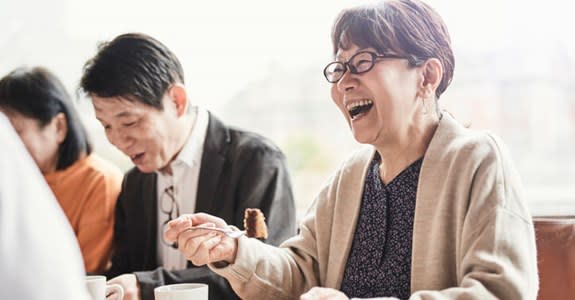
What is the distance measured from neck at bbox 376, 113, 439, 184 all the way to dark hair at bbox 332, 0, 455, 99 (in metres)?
0.12

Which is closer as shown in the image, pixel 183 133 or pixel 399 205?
pixel 399 205

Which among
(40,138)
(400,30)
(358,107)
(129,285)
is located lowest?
(129,285)

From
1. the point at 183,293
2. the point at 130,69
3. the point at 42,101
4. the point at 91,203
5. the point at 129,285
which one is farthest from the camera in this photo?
the point at 42,101

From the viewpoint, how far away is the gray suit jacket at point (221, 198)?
6.61 ft

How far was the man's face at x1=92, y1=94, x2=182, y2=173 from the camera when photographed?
208 cm

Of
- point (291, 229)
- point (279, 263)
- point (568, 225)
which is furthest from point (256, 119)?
point (568, 225)

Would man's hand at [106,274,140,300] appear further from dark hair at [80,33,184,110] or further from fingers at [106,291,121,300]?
dark hair at [80,33,184,110]

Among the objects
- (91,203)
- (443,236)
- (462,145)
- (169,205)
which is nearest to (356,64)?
(462,145)

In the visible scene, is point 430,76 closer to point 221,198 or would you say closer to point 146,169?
point 221,198

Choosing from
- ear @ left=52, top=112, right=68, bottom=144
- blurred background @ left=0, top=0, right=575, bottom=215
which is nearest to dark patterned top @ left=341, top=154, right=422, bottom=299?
blurred background @ left=0, top=0, right=575, bottom=215

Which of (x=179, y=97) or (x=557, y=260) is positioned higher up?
(x=179, y=97)

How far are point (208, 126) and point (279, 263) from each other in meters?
0.69

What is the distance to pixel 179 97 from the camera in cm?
214

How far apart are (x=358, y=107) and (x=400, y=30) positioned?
0.55 ft
